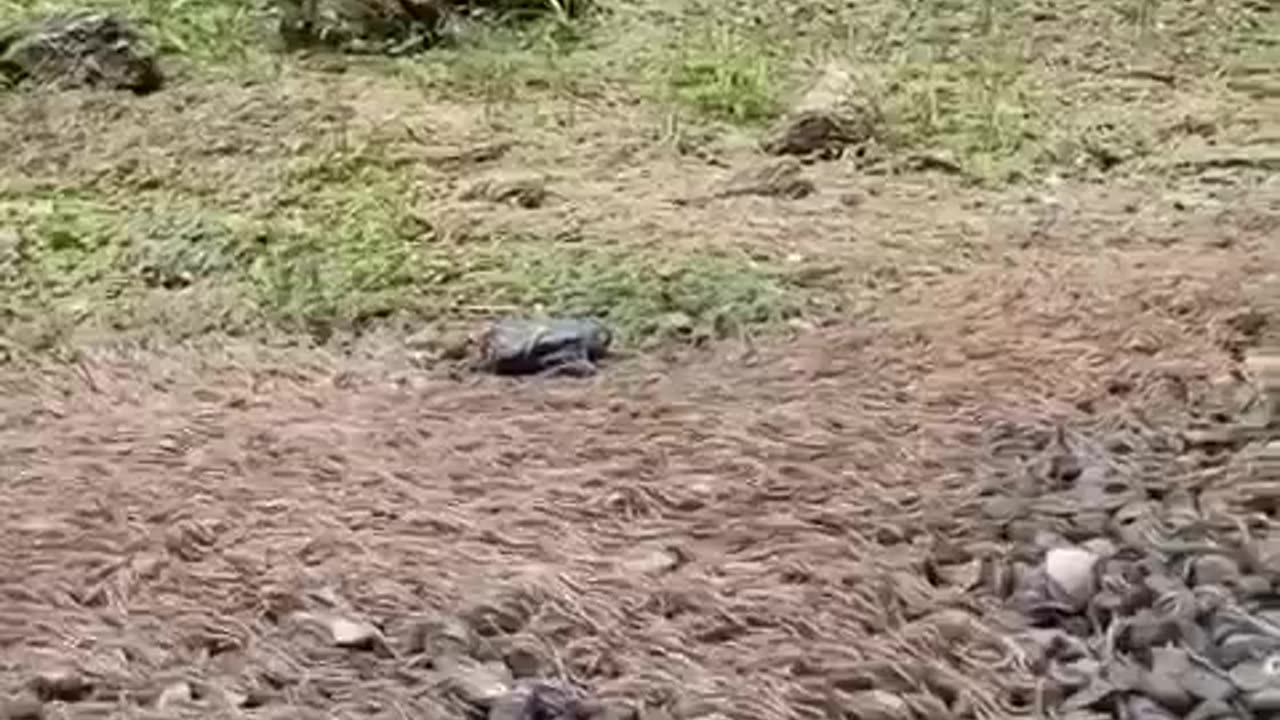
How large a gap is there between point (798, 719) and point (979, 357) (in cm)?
80

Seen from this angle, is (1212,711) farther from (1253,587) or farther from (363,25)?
(363,25)

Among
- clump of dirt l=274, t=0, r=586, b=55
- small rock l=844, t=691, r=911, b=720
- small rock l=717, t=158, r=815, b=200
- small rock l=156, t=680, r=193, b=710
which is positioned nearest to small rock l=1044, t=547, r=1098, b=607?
small rock l=844, t=691, r=911, b=720

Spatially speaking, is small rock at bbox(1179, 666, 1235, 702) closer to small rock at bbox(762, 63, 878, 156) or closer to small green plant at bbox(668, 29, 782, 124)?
small rock at bbox(762, 63, 878, 156)

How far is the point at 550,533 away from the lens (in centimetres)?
193

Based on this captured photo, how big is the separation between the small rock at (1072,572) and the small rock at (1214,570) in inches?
3.2

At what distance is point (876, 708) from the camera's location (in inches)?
64.0

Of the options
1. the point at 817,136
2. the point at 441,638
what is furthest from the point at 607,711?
the point at 817,136

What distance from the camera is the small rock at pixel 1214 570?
180 cm

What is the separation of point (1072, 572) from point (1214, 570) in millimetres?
114

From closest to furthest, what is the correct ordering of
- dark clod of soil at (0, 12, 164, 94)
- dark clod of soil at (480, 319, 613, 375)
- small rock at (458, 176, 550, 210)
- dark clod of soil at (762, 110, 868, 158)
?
dark clod of soil at (480, 319, 613, 375) < small rock at (458, 176, 550, 210) < dark clod of soil at (762, 110, 868, 158) < dark clod of soil at (0, 12, 164, 94)

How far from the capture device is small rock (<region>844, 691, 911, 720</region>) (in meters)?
1.62

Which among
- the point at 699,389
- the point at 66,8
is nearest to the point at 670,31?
the point at 66,8

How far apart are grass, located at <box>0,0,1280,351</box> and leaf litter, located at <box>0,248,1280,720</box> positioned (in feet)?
0.78

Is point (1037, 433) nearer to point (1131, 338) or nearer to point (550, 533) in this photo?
point (1131, 338)
